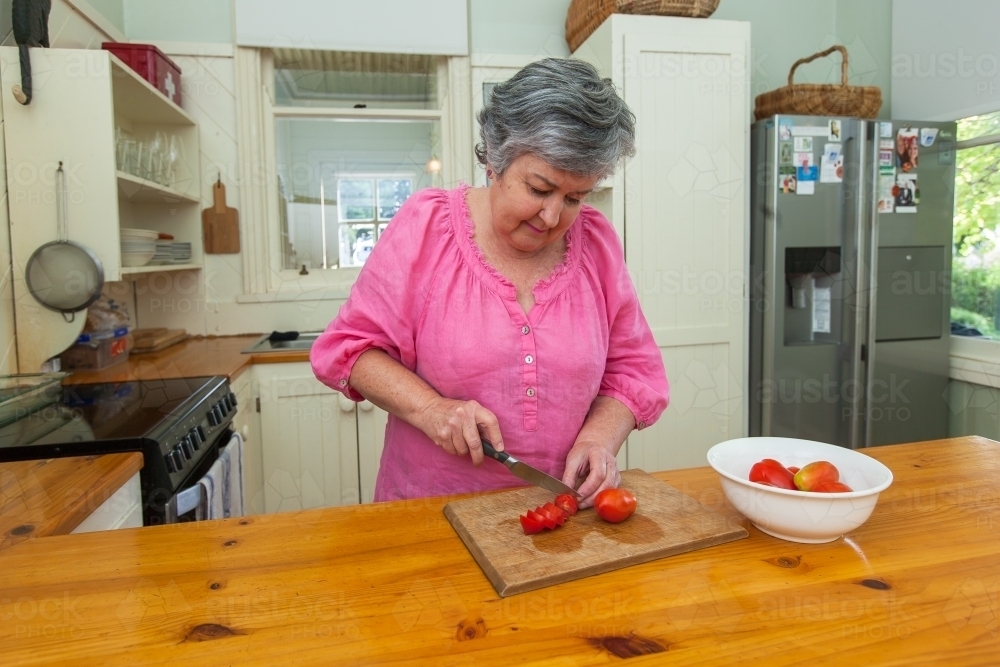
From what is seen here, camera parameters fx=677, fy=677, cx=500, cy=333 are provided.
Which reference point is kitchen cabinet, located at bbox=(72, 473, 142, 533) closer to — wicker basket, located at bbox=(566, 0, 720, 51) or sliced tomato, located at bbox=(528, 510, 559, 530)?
sliced tomato, located at bbox=(528, 510, 559, 530)

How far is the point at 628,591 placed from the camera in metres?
0.77

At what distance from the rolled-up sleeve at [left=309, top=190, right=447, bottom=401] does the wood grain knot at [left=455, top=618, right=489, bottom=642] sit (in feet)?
1.91

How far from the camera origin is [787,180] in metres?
2.72

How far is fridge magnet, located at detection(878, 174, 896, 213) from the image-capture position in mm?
2785

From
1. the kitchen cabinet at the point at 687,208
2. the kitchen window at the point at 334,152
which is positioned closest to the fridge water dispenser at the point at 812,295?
the kitchen cabinet at the point at 687,208

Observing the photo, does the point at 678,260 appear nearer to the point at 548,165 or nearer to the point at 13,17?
the point at 548,165

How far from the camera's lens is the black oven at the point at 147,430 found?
1352 millimetres

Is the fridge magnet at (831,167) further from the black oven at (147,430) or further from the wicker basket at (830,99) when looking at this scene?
the black oven at (147,430)

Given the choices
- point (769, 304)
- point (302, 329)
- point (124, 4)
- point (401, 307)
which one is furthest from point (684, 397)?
point (124, 4)

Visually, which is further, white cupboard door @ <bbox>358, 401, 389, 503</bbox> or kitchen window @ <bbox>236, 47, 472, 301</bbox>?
kitchen window @ <bbox>236, 47, 472, 301</bbox>

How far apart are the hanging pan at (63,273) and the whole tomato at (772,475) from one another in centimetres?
174

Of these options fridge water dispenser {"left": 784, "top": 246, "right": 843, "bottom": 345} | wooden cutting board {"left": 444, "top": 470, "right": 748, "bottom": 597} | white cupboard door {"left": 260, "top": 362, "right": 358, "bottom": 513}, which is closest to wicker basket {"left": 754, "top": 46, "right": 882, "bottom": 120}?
fridge water dispenser {"left": 784, "top": 246, "right": 843, "bottom": 345}

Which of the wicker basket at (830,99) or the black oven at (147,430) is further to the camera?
the wicker basket at (830,99)

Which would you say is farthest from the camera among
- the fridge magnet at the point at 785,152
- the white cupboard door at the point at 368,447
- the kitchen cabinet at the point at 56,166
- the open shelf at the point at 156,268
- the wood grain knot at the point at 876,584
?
the fridge magnet at the point at 785,152
